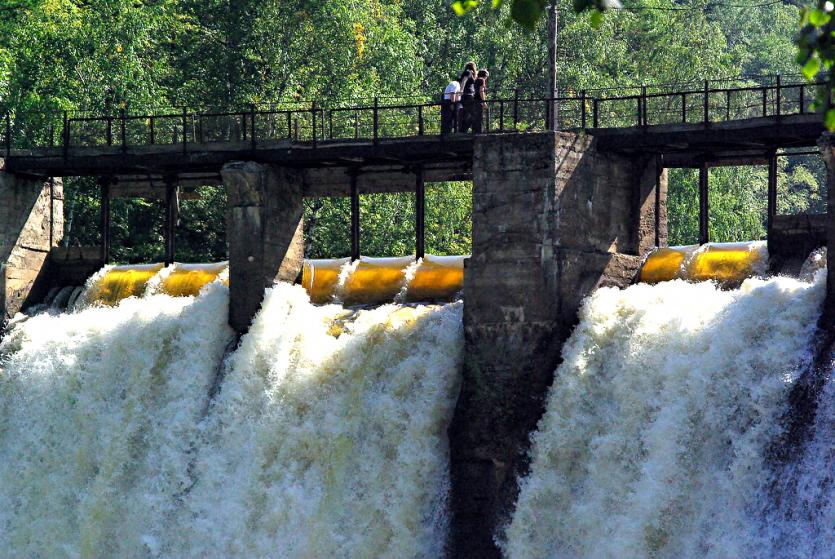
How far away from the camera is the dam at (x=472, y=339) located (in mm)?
26844

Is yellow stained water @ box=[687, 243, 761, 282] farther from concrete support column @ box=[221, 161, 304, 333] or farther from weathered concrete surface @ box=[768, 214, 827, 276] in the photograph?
concrete support column @ box=[221, 161, 304, 333]

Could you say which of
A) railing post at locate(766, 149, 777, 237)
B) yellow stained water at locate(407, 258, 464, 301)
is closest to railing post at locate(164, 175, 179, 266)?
yellow stained water at locate(407, 258, 464, 301)

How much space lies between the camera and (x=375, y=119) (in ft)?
106

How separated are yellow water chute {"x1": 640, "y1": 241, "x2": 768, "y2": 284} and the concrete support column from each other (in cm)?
756

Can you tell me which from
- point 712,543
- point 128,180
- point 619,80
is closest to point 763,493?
point 712,543

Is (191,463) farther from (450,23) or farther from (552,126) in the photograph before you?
(450,23)

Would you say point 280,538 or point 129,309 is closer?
point 280,538

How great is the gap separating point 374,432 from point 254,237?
238 inches

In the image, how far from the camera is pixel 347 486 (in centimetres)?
2861

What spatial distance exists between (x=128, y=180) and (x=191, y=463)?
9.16 metres

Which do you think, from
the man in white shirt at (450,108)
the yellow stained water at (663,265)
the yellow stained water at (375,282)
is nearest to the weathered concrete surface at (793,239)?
the yellow stained water at (663,265)

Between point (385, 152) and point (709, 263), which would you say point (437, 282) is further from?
point (709, 263)

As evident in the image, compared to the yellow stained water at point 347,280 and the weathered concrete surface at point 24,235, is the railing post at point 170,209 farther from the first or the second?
the weathered concrete surface at point 24,235

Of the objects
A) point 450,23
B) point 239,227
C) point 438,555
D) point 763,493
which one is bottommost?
point 438,555
